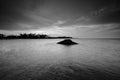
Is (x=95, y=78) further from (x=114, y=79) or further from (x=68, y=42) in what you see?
(x=68, y=42)

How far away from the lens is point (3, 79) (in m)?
5.16

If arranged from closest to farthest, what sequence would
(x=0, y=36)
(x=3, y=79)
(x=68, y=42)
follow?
1. (x=3, y=79)
2. (x=68, y=42)
3. (x=0, y=36)

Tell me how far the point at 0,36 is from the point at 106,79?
867 feet

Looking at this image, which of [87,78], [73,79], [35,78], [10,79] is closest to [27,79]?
[35,78]

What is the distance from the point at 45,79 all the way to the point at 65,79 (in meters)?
1.86

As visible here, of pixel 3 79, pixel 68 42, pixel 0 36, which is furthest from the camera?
pixel 0 36

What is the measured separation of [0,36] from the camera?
600ft

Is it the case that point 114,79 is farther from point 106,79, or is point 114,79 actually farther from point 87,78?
point 87,78

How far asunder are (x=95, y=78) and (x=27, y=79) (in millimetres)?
6373

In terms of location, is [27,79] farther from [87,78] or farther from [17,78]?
[87,78]

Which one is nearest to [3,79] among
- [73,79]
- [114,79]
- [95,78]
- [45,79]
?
[45,79]

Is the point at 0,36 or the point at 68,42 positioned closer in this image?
the point at 68,42

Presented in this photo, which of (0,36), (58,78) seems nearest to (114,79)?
(58,78)

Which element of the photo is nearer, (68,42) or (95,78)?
(95,78)
